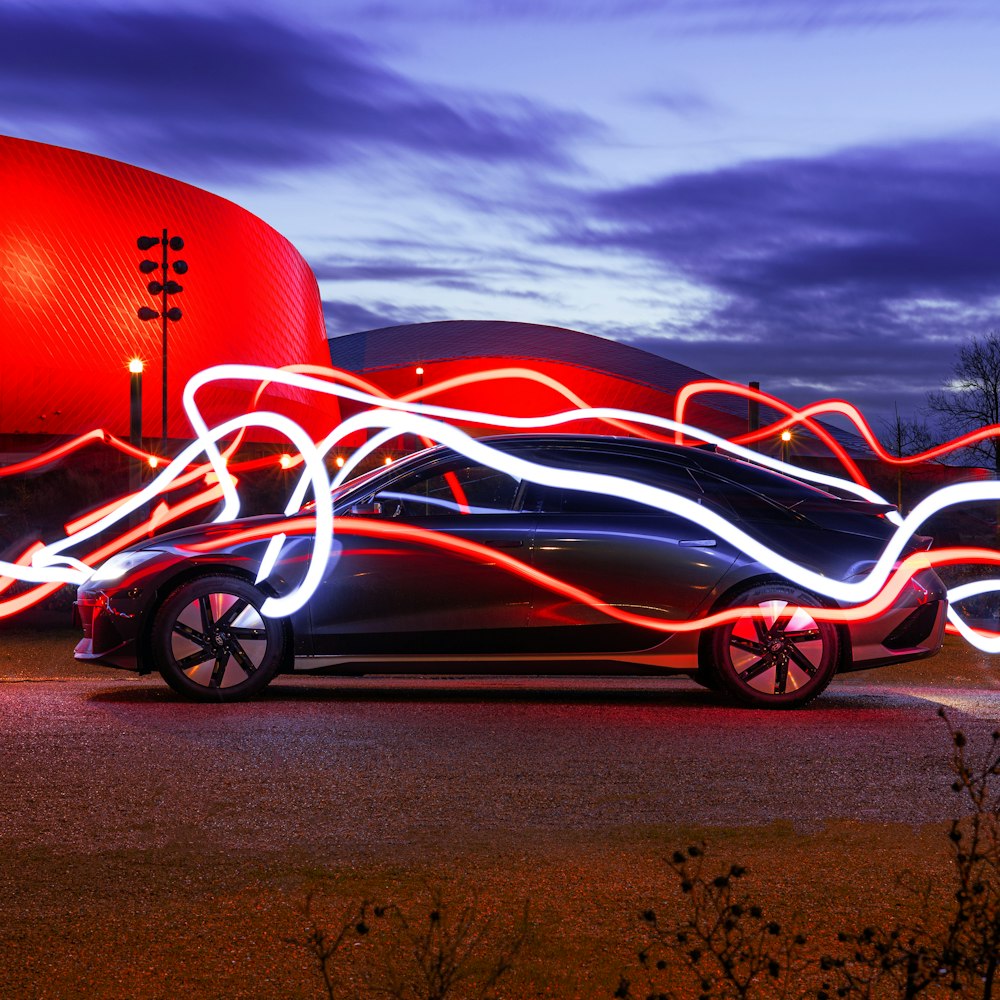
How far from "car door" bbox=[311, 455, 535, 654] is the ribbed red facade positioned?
5439 centimetres

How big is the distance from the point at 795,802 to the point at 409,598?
337 cm

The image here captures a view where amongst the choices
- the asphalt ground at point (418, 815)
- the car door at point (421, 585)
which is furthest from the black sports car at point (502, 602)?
the asphalt ground at point (418, 815)

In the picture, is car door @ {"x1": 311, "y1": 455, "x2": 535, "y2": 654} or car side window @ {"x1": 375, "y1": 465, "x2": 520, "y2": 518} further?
car side window @ {"x1": 375, "y1": 465, "x2": 520, "y2": 518}

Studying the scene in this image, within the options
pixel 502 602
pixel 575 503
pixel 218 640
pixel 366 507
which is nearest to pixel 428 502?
pixel 366 507

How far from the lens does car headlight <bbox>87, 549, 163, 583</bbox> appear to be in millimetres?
9336

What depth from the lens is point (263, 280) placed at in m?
79.0

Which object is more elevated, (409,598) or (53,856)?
(409,598)

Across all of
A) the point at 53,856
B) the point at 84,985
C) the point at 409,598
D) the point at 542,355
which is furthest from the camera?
the point at 542,355

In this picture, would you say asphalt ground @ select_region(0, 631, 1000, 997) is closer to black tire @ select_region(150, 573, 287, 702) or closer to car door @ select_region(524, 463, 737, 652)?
black tire @ select_region(150, 573, 287, 702)

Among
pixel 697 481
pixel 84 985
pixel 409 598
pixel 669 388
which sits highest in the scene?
pixel 669 388

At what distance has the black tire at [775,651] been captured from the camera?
916cm

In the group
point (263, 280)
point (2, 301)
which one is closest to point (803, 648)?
point (2, 301)

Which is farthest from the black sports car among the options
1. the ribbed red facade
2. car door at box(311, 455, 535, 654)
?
the ribbed red facade

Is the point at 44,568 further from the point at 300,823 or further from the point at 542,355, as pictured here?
the point at 542,355
